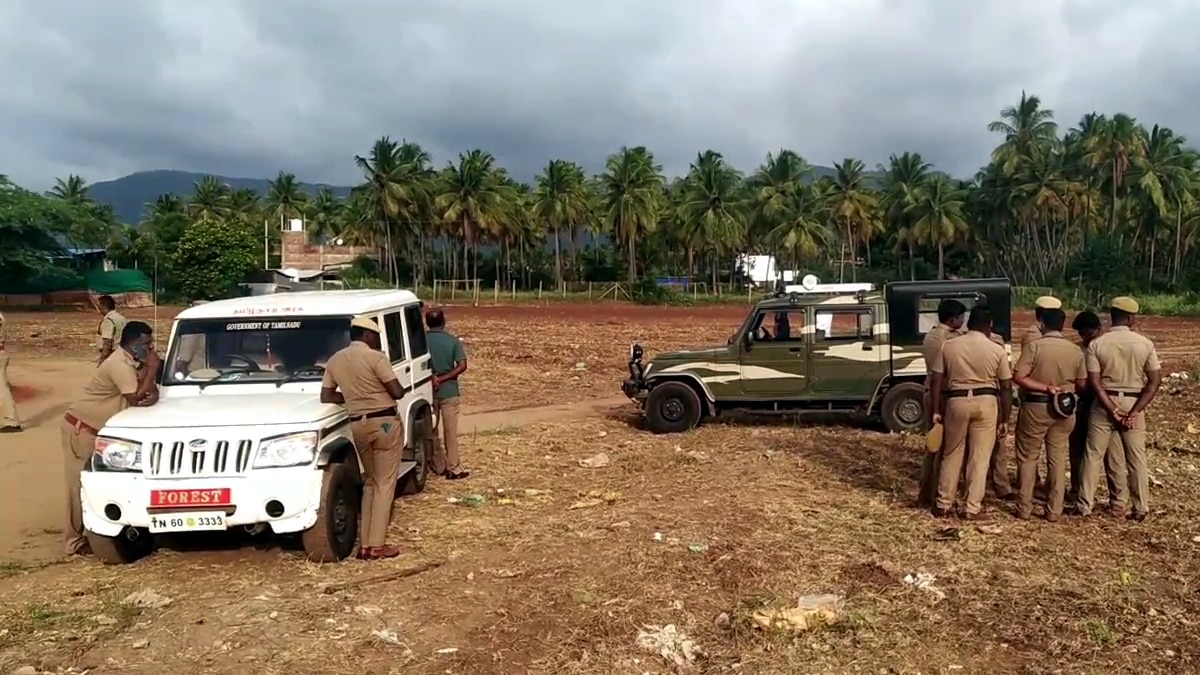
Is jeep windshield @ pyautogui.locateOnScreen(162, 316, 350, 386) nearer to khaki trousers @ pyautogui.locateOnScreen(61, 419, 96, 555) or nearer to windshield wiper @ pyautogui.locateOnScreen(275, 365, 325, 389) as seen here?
windshield wiper @ pyautogui.locateOnScreen(275, 365, 325, 389)

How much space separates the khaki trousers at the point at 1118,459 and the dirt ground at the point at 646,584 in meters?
0.24

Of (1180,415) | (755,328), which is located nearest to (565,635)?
(755,328)

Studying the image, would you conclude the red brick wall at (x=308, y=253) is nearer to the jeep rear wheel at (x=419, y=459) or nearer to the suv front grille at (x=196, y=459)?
the jeep rear wheel at (x=419, y=459)

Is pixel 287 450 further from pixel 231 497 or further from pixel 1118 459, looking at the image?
pixel 1118 459

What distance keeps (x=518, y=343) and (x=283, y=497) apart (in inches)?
832

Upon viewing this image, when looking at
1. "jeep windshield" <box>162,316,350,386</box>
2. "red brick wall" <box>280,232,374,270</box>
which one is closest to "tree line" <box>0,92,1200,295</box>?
"red brick wall" <box>280,232,374,270</box>

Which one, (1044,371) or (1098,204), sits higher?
(1098,204)

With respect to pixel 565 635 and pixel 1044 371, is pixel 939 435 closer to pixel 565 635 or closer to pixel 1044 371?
pixel 1044 371

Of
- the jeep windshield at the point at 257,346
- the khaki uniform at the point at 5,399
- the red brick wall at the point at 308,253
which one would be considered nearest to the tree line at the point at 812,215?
the red brick wall at the point at 308,253

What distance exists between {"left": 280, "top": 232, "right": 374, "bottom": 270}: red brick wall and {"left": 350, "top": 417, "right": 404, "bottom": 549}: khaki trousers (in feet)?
215

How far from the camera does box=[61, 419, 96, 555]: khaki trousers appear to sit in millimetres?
7117

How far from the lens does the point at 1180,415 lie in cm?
1263

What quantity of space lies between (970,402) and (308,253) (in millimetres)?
71864

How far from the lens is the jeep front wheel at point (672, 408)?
1245 centimetres
